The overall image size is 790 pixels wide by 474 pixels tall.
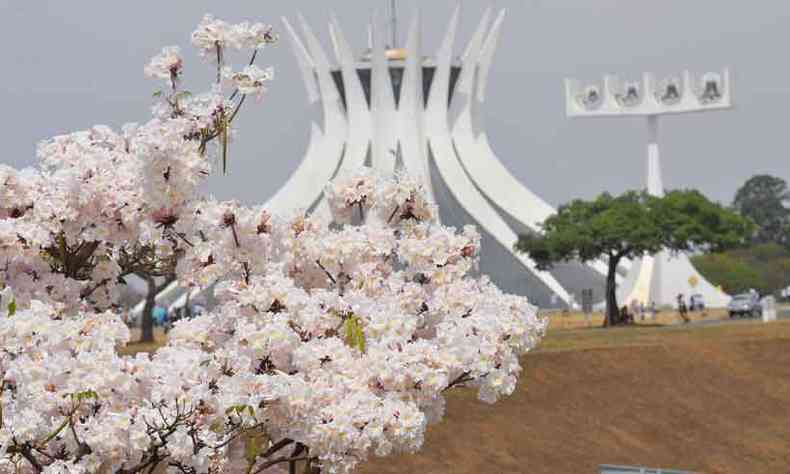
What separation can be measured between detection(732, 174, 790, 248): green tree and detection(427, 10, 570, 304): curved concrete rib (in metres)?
54.6

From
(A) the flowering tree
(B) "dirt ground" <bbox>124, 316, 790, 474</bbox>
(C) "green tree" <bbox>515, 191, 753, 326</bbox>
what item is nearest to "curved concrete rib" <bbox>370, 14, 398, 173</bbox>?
(C) "green tree" <bbox>515, 191, 753, 326</bbox>

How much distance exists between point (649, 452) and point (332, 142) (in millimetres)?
76297

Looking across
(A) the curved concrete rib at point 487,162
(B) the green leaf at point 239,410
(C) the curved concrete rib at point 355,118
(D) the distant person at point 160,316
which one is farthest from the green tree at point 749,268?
(B) the green leaf at point 239,410

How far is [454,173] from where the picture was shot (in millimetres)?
100000

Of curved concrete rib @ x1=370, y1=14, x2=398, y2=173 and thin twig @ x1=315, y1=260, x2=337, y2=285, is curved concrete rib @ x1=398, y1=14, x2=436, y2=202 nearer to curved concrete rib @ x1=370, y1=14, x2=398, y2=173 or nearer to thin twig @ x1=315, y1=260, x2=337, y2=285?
curved concrete rib @ x1=370, y1=14, x2=398, y2=173

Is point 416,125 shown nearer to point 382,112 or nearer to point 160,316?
point 382,112

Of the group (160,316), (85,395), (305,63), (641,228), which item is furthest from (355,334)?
(305,63)

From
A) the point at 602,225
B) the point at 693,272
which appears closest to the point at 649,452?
the point at 602,225

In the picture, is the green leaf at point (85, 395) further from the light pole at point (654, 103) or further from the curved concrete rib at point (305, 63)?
the curved concrete rib at point (305, 63)

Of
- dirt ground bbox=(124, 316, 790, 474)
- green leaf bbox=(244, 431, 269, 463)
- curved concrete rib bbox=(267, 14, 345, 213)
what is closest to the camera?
green leaf bbox=(244, 431, 269, 463)

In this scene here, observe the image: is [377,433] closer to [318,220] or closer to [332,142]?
[318,220]

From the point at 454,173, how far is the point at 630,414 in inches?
2780

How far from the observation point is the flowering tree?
8.84 metres

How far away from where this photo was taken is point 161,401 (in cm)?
879
